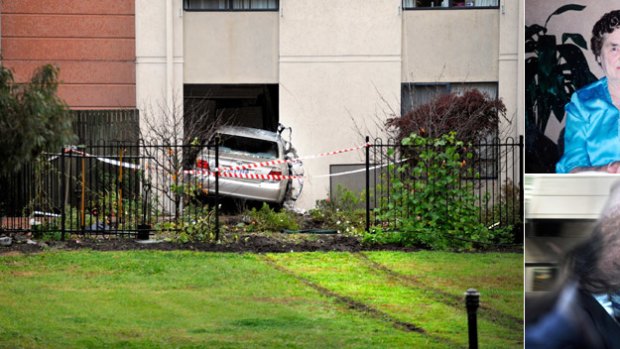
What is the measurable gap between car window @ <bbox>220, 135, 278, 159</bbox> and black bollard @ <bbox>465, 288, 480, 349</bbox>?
916mm

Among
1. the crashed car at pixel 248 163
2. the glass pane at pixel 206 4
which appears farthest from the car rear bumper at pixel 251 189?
the glass pane at pixel 206 4

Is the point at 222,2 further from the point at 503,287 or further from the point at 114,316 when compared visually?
the point at 503,287

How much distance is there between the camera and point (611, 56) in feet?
11.0

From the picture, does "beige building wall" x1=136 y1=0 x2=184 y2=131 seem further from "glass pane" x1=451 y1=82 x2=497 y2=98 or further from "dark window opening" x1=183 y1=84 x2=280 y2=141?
"glass pane" x1=451 y1=82 x2=497 y2=98

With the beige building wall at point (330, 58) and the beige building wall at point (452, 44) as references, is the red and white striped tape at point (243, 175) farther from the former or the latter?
the beige building wall at point (452, 44)

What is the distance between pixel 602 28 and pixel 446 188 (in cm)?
91

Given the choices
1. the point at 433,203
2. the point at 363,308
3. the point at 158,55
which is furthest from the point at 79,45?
the point at 433,203

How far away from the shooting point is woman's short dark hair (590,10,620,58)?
10.9ft

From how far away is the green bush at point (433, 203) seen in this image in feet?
12.4

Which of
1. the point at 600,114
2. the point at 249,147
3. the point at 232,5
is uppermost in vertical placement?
the point at 232,5

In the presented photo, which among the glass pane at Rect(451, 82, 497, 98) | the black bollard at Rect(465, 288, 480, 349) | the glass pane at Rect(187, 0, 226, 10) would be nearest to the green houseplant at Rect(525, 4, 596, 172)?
the glass pane at Rect(451, 82, 497, 98)

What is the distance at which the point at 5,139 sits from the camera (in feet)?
10.1

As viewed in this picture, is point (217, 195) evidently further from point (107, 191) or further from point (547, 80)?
point (547, 80)

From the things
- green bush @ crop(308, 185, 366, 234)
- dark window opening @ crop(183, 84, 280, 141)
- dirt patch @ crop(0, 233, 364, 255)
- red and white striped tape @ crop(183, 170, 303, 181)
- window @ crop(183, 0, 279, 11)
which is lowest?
dirt patch @ crop(0, 233, 364, 255)
